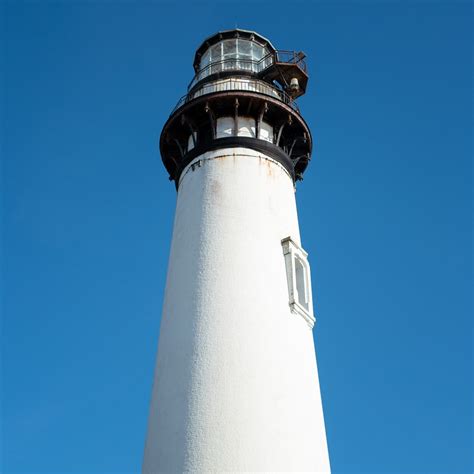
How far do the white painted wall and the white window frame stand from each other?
171mm

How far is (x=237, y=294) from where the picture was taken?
15109 mm

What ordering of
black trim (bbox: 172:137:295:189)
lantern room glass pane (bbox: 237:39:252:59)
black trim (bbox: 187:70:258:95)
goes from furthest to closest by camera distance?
lantern room glass pane (bbox: 237:39:252:59)
black trim (bbox: 187:70:258:95)
black trim (bbox: 172:137:295:189)

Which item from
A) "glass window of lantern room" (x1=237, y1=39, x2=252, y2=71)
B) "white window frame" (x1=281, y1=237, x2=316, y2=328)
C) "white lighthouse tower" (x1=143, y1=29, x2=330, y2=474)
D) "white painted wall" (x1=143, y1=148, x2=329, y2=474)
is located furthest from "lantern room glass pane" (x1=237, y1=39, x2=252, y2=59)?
"white window frame" (x1=281, y1=237, x2=316, y2=328)

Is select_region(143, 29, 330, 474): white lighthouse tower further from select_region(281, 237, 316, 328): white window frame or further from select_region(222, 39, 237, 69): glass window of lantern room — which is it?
select_region(222, 39, 237, 69): glass window of lantern room

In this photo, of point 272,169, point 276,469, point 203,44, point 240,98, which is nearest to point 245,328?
point 276,469

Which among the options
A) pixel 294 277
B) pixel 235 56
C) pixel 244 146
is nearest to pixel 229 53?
pixel 235 56

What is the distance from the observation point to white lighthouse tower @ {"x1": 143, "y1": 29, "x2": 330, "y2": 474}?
1335cm

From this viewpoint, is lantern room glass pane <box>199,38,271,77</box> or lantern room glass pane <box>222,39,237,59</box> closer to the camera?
lantern room glass pane <box>199,38,271,77</box>

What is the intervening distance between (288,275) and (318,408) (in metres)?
3.17

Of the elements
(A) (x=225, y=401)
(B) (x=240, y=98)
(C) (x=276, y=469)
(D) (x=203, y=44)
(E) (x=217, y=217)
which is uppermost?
(D) (x=203, y=44)

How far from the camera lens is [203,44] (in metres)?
23.1

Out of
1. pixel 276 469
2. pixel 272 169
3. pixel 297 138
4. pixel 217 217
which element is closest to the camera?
pixel 276 469

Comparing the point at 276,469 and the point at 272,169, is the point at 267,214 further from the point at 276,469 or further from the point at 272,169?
the point at 276,469

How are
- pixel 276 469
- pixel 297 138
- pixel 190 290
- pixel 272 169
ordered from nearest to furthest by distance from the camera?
pixel 276 469 < pixel 190 290 < pixel 272 169 < pixel 297 138
